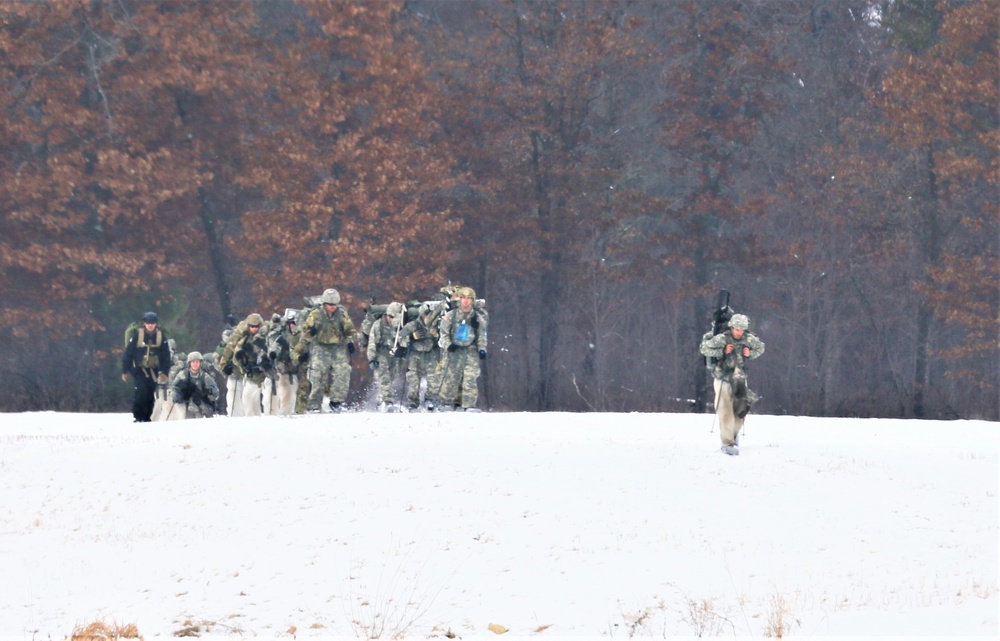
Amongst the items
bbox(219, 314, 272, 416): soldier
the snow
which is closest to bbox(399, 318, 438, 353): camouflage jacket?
bbox(219, 314, 272, 416): soldier

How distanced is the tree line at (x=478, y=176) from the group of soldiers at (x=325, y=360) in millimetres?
10186

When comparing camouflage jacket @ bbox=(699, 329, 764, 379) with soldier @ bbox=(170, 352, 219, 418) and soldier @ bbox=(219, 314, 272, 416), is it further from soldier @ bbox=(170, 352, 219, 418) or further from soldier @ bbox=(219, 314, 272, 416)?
soldier @ bbox=(170, 352, 219, 418)

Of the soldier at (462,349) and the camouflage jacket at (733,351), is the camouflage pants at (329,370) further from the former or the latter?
the camouflage jacket at (733,351)

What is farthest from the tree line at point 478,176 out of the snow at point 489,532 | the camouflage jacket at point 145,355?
the snow at point 489,532

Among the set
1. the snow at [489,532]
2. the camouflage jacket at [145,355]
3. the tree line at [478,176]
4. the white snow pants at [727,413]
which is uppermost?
the tree line at [478,176]

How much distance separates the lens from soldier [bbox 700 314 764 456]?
19.8m

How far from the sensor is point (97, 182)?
1566 inches

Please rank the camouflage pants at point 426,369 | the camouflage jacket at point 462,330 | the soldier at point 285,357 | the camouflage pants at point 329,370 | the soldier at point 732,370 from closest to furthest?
the soldier at point 732,370, the camouflage jacket at point 462,330, the camouflage pants at point 329,370, the camouflage pants at point 426,369, the soldier at point 285,357

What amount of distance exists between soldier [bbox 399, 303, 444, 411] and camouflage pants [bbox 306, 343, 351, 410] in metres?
1.02

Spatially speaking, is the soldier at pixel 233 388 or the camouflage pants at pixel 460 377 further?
the soldier at pixel 233 388

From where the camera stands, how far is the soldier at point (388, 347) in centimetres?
2506

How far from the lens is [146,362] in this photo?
86.3ft

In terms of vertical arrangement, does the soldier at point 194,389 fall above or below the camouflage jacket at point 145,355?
below

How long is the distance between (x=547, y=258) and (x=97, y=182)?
12.5m
